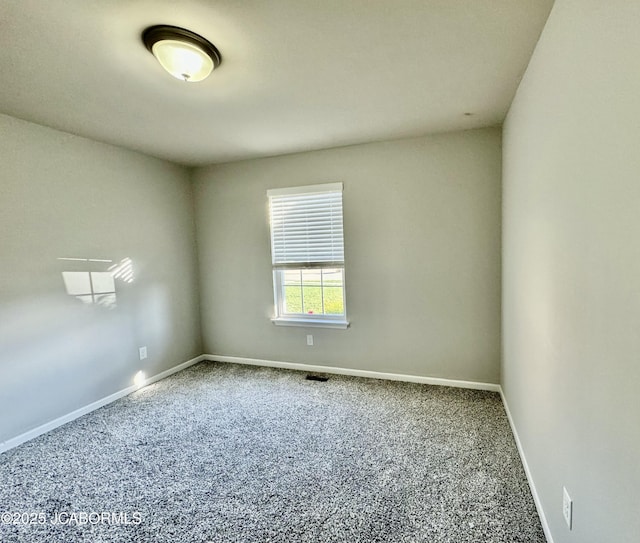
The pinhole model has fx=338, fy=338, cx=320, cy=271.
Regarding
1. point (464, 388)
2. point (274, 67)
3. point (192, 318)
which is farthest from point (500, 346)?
point (192, 318)

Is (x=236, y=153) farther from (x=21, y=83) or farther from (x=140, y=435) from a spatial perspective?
(x=140, y=435)

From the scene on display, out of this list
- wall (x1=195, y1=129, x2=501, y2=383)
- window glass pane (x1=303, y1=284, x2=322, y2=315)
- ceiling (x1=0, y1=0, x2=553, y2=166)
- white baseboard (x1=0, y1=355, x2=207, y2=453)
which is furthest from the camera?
window glass pane (x1=303, y1=284, x2=322, y2=315)

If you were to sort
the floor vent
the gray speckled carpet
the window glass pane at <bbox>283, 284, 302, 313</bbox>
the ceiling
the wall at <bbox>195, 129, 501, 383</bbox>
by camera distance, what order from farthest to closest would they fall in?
1. the window glass pane at <bbox>283, 284, 302, 313</bbox>
2. the floor vent
3. the wall at <bbox>195, 129, 501, 383</bbox>
4. the gray speckled carpet
5. the ceiling

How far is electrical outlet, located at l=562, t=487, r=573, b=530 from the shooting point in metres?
1.28

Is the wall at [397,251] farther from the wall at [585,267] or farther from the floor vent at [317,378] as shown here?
the wall at [585,267]

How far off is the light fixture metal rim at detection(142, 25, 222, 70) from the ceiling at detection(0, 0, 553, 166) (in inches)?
1.1

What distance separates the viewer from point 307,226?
3.74 metres

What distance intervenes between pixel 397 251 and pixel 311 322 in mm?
1229

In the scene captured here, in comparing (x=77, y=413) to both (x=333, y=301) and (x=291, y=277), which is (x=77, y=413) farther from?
(x=333, y=301)

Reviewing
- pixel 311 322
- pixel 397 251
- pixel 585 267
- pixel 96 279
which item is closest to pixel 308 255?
pixel 311 322

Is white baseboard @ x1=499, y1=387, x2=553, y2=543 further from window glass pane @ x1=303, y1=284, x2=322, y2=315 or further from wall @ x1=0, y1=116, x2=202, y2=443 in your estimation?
wall @ x1=0, y1=116, x2=202, y2=443

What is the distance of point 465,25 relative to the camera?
160 cm

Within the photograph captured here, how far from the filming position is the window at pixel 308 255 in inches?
143

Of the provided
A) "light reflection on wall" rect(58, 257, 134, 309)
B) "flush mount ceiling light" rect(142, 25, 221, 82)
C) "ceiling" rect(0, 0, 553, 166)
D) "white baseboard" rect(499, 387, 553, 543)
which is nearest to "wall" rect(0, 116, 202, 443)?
"light reflection on wall" rect(58, 257, 134, 309)
